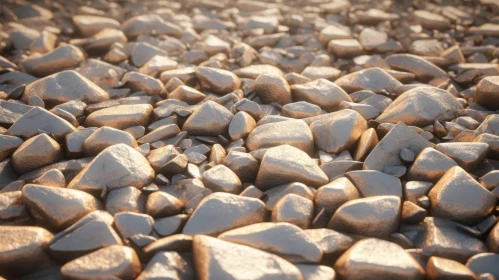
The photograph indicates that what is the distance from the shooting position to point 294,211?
4.42 feet

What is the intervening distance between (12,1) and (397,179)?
3.59m

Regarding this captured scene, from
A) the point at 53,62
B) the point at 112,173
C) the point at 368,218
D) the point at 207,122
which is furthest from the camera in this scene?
the point at 53,62

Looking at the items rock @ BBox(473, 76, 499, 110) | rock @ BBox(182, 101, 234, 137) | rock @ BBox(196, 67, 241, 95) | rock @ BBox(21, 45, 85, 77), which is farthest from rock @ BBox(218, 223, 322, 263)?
rock @ BBox(21, 45, 85, 77)

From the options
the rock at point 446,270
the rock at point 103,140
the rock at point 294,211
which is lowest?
the rock at point 446,270

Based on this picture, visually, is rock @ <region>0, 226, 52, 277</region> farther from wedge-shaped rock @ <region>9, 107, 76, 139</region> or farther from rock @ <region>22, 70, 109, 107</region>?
rock @ <region>22, 70, 109, 107</region>

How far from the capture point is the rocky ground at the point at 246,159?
48.0 inches

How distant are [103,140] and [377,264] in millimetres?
1230

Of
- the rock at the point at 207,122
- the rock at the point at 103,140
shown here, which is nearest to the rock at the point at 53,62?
the rock at the point at 103,140

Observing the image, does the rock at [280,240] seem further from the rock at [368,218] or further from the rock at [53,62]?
the rock at [53,62]

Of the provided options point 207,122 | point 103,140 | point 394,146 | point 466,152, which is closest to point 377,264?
point 394,146

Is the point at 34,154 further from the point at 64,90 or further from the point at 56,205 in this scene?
the point at 64,90

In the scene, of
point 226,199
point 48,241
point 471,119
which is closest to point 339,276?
point 226,199

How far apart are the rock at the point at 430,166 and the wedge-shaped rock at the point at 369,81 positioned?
709 millimetres

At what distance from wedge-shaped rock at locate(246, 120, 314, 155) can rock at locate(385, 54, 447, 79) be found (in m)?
1.09
